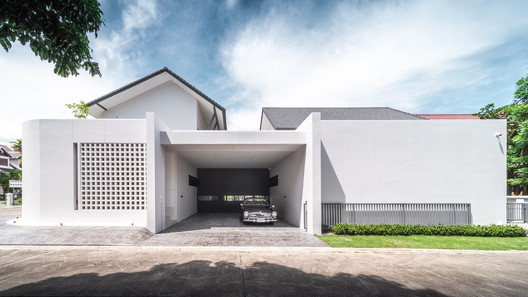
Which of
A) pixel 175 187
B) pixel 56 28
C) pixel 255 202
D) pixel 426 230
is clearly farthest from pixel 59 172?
pixel 426 230

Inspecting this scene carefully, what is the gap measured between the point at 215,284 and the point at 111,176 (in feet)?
24.2

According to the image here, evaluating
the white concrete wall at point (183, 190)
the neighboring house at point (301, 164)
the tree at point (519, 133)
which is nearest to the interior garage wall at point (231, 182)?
the white concrete wall at point (183, 190)

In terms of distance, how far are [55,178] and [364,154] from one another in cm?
1290

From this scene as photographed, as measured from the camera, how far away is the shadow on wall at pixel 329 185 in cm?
961

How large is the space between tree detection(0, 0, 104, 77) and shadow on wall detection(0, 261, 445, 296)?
4.31m

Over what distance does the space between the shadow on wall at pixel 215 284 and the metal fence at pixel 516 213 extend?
10.3 m

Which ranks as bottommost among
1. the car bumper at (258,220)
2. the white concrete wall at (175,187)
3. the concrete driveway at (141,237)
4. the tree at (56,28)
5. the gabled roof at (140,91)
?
the car bumper at (258,220)

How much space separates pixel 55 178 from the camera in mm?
9195

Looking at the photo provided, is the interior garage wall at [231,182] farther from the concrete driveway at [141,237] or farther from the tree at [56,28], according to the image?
the tree at [56,28]

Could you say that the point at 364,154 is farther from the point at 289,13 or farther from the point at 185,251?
the point at 185,251

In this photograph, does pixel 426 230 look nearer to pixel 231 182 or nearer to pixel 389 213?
pixel 389 213

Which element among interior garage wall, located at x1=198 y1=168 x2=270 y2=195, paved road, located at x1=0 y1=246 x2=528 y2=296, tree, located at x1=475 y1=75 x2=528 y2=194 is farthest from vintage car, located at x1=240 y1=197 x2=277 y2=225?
tree, located at x1=475 y1=75 x2=528 y2=194

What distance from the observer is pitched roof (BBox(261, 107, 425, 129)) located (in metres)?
16.2

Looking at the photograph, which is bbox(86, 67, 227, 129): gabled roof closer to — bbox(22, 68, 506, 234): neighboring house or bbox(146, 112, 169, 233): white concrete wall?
bbox(22, 68, 506, 234): neighboring house
